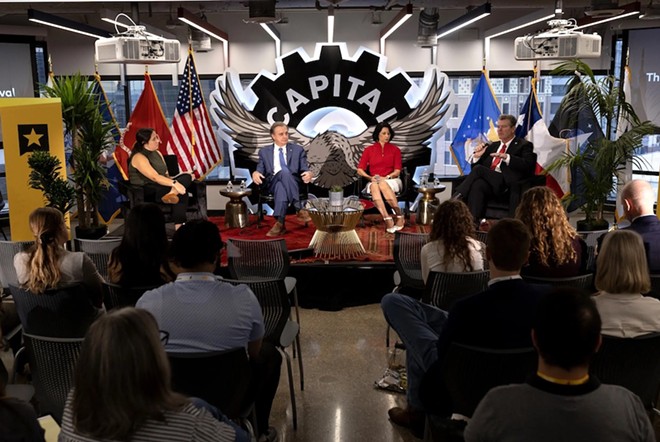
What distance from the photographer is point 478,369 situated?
2434 mm

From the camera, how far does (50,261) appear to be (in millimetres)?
3311

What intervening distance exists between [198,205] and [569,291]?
6140mm

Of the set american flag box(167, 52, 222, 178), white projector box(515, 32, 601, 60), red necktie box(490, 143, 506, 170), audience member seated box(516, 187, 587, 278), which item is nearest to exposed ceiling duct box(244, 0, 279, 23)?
american flag box(167, 52, 222, 178)

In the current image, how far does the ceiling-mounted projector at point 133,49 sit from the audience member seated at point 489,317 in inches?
159

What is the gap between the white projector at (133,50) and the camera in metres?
5.95

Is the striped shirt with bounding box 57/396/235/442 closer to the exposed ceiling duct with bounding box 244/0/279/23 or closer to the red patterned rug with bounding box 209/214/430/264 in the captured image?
the red patterned rug with bounding box 209/214/430/264

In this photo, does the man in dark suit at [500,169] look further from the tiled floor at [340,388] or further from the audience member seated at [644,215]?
the audience member seated at [644,215]

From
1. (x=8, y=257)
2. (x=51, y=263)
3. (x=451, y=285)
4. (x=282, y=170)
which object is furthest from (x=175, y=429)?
(x=282, y=170)

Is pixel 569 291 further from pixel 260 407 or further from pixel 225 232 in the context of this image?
pixel 225 232

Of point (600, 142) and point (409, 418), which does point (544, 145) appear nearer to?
point (600, 142)

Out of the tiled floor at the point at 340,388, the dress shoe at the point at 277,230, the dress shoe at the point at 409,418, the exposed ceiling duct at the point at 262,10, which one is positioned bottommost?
the tiled floor at the point at 340,388

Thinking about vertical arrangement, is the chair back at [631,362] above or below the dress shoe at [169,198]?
below

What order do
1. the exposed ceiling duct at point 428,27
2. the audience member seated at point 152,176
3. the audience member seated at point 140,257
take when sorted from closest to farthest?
the audience member seated at point 140,257
the audience member seated at point 152,176
the exposed ceiling duct at point 428,27

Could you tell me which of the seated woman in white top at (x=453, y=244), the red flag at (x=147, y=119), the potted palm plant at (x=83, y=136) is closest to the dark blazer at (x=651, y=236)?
the seated woman in white top at (x=453, y=244)
